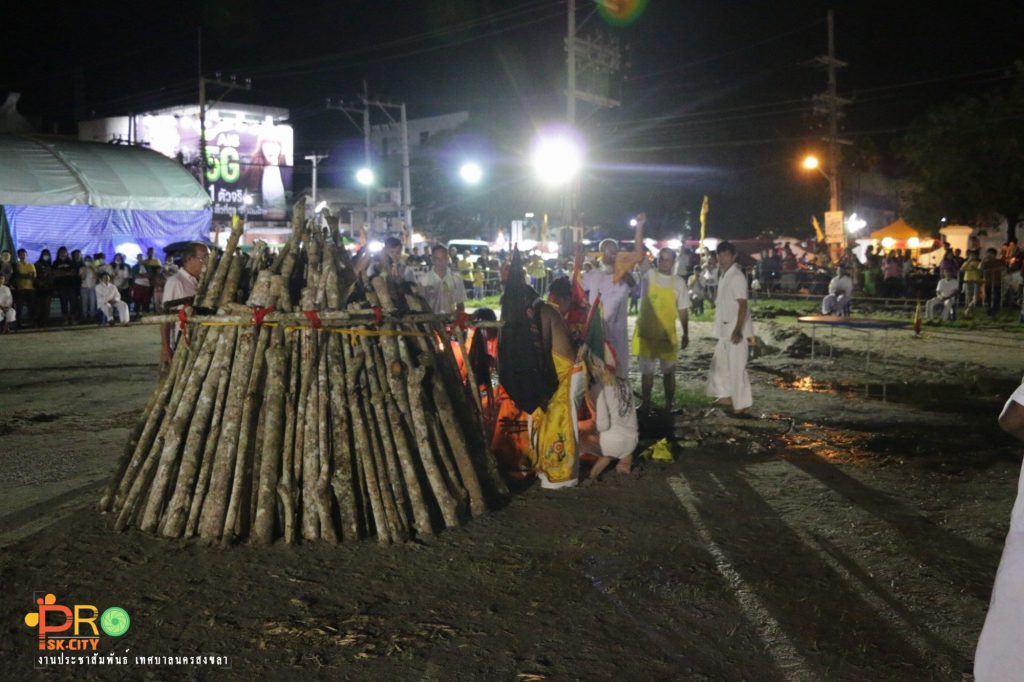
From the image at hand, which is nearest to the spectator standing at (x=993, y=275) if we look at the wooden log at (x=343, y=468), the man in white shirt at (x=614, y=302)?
the man in white shirt at (x=614, y=302)

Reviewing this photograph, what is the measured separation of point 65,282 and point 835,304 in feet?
62.8

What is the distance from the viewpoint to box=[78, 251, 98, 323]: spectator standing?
71.5ft

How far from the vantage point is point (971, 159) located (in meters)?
35.0

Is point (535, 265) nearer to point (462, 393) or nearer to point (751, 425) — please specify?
point (751, 425)

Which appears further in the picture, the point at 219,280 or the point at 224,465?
the point at 219,280

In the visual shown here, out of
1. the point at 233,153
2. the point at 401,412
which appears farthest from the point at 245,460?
the point at 233,153

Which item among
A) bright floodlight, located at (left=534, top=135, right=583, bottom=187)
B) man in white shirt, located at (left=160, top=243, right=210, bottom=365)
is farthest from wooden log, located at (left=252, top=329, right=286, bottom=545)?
bright floodlight, located at (left=534, top=135, right=583, bottom=187)

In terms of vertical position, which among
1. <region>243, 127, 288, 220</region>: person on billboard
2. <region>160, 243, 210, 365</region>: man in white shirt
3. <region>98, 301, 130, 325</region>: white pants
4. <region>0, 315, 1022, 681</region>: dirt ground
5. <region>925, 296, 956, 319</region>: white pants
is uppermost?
<region>243, 127, 288, 220</region>: person on billboard

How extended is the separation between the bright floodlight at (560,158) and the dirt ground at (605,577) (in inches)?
552

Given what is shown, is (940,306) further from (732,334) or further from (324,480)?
(324,480)

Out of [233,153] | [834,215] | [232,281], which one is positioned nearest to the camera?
[232,281]

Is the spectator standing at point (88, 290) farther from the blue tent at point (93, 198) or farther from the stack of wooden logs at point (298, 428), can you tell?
the stack of wooden logs at point (298, 428)

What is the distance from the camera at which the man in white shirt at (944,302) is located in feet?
68.4

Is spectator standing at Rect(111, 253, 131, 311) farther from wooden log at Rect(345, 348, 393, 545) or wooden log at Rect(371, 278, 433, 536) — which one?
wooden log at Rect(345, 348, 393, 545)
